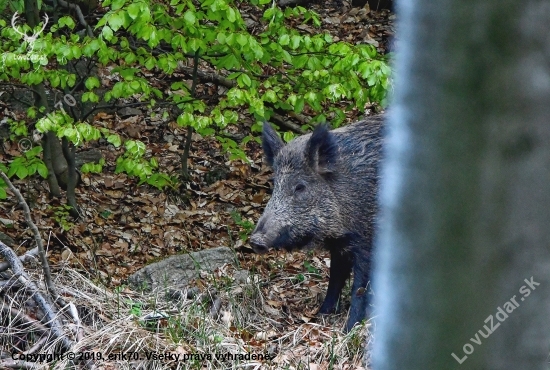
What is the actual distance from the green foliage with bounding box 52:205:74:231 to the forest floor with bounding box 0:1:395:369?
0.03 metres

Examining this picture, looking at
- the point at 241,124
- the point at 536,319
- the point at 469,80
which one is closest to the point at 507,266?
the point at 536,319

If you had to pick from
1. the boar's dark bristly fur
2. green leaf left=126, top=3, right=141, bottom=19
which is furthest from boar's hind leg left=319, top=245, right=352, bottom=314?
green leaf left=126, top=3, right=141, bottom=19

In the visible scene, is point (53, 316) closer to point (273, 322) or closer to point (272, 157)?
point (273, 322)

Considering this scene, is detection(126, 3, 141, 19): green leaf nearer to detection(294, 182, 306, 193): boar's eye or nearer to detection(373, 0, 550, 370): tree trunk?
detection(294, 182, 306, 193): boar's eye

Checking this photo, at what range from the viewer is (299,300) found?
684cm

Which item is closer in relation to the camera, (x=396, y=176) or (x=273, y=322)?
(x=396, y=176)

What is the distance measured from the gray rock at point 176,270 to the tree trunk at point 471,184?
18.7ft

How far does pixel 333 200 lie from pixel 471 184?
5420 millimetres

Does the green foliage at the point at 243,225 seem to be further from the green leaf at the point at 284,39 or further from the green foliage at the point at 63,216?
the green leaf at the point at 284,39

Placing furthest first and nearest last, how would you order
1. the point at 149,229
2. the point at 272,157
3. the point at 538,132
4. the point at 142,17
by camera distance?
1. the point at 149,229
2. the point at 272,157
3. the point at 142,17
4. the point at 538,132

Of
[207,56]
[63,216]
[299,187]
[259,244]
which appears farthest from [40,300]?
[63,216]

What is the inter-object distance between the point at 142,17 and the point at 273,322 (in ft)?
8.79

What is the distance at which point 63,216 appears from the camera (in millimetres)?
8820

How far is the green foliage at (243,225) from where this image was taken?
8.79 metres
